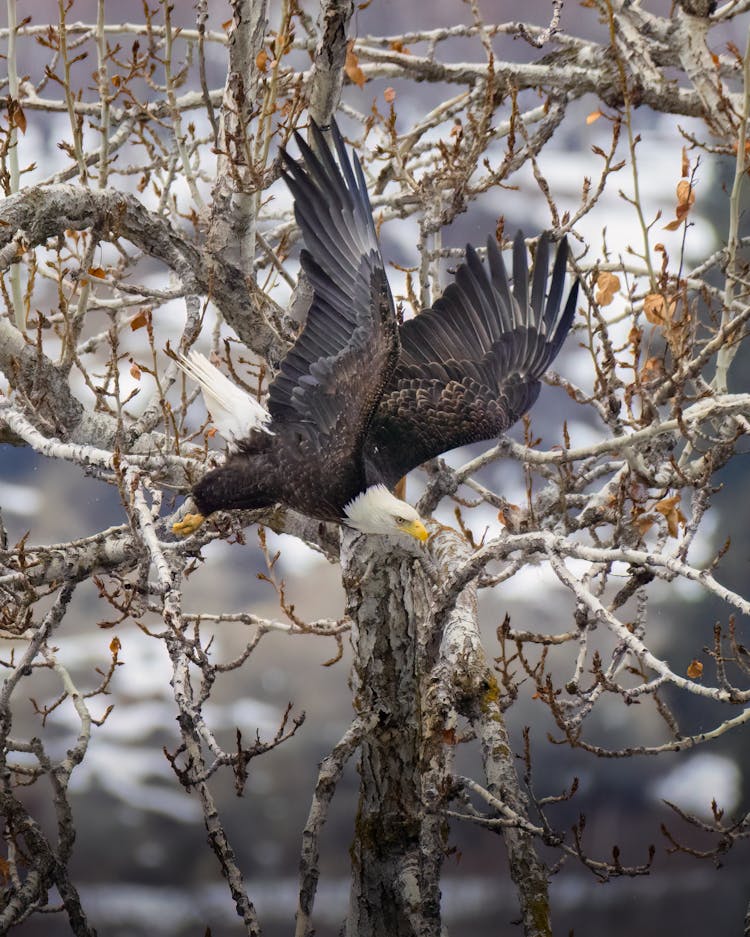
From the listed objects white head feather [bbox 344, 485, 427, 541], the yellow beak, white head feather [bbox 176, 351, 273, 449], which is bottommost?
the yellow beak

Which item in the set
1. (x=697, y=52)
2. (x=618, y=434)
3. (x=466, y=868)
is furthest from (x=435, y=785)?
(x=697, y=52)

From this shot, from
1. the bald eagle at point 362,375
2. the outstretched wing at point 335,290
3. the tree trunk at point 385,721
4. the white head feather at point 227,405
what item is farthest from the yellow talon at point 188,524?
the outstretched wing at point 335,290

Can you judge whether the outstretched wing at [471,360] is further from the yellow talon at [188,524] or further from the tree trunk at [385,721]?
the yellow talon at [188,524]

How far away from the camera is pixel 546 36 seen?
329 centimetres

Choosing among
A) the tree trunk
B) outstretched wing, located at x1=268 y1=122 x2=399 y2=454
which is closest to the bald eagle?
outstretched wing, located at x1=268 y1=122 x2=399 y2=454

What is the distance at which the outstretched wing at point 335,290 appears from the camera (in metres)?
2.76

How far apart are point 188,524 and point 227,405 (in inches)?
16.7

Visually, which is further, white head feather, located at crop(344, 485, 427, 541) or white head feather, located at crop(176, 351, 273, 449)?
white head feather, located at crop(176, 351, 273, 449)

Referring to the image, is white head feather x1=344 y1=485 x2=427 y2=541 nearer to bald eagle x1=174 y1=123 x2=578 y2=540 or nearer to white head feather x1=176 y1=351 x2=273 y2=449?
bald eagle x1=174 y1=123 x2=578 y2=540

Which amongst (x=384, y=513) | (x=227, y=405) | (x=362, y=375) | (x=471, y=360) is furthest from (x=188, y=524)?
(x=471, y=360)

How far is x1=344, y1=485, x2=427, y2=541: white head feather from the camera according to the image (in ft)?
9.71

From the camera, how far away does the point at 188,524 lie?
324 cm

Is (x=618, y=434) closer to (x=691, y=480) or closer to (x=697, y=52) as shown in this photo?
(x=691, y=480)

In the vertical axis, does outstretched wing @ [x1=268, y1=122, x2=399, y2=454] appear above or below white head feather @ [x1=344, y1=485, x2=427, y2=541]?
above
